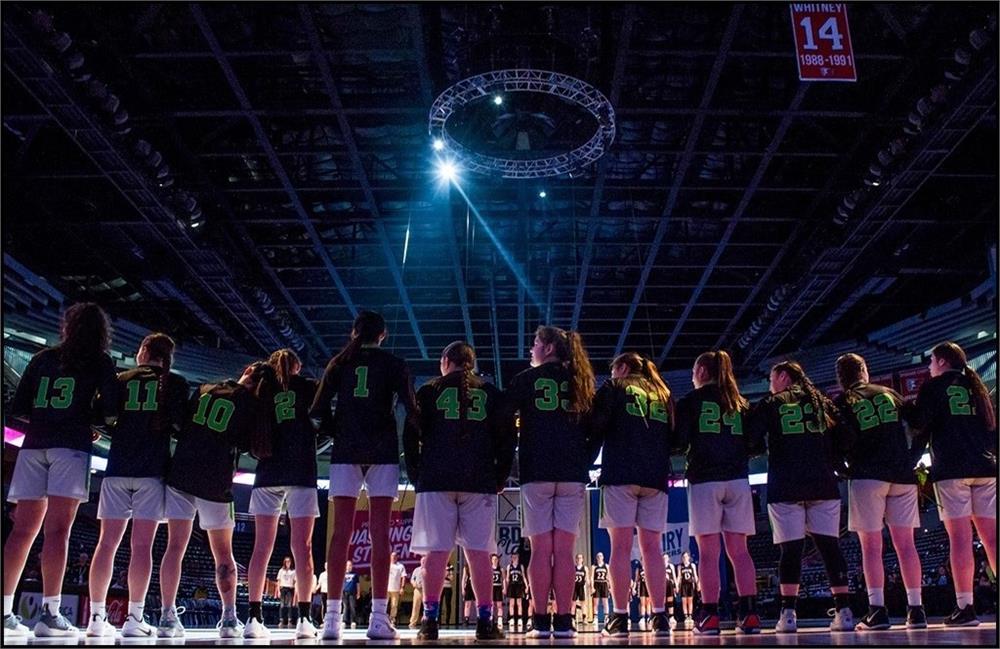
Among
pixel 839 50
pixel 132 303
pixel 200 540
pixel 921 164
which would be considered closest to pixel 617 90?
pixel 839 50

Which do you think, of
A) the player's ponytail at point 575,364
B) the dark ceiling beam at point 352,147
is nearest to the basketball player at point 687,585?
the dark ceiling beam at point 352,147

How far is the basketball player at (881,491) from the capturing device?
5.48 m

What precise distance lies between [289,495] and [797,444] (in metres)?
3.30

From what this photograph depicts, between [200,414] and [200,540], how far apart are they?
714 inches

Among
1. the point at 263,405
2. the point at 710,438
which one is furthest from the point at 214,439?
the point at 710,438

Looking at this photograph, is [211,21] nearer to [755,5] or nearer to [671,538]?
[755,5]

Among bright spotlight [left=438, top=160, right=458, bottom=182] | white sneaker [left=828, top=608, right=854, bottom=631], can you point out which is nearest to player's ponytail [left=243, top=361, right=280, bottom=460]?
white sneaker [left=828, top=608, right=854, bottom=631]

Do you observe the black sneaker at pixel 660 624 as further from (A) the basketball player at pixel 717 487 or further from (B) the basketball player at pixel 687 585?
(B) the basketball player at pixel 687 585

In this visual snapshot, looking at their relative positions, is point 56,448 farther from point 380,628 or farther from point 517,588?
point 517,588

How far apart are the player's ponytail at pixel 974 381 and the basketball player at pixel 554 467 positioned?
2713 mm

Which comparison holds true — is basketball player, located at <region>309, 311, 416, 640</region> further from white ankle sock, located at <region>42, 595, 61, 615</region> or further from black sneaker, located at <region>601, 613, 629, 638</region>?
white ankle sock, located at <region>42, 595, 61, 615</region>

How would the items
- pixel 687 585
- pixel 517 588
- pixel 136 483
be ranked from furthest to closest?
pixel 687 585, pixel 517 588, pixel 136 483

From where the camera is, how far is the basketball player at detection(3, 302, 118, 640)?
15.2ft

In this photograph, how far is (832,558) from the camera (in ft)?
17.4
